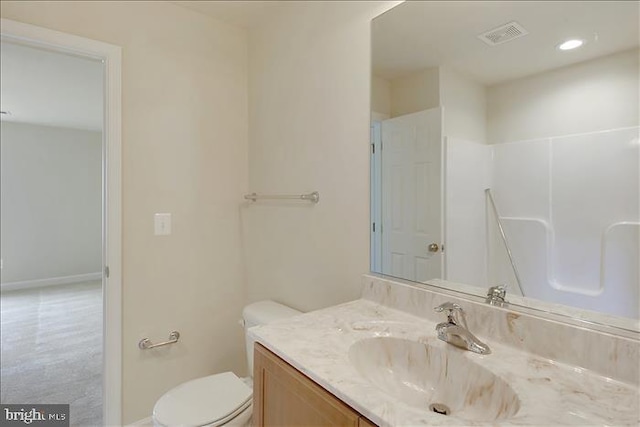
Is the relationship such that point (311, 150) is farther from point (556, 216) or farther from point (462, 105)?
point (556, 216)

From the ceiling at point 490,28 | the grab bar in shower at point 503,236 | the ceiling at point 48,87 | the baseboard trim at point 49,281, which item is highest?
the ceiling at point 48,87

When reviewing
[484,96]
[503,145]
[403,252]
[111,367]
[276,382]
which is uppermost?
[484,96]

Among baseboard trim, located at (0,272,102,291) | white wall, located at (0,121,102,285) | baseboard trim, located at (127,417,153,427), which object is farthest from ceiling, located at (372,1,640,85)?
baseboard trim, located at (0,272,102,291)

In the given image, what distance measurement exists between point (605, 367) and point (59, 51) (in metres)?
2.32

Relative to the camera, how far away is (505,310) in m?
0.96

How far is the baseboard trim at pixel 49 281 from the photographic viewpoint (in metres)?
4.61

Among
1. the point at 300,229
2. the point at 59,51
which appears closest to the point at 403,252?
the point at 300,229

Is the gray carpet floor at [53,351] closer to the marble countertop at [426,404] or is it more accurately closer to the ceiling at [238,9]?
the marble countertop at [426,404]

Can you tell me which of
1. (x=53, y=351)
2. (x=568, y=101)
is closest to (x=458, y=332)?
(x=568, y=101)

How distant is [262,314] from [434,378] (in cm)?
95

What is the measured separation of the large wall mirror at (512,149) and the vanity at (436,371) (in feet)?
0.33

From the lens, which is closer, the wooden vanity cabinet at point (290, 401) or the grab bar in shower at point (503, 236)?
the wooden vanity cabinet at point (290, 401)

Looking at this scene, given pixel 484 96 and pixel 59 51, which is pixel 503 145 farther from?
pixel 59 51

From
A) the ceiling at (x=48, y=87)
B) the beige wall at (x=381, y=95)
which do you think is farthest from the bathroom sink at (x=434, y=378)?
the ceiling at (x=48, y=87)
